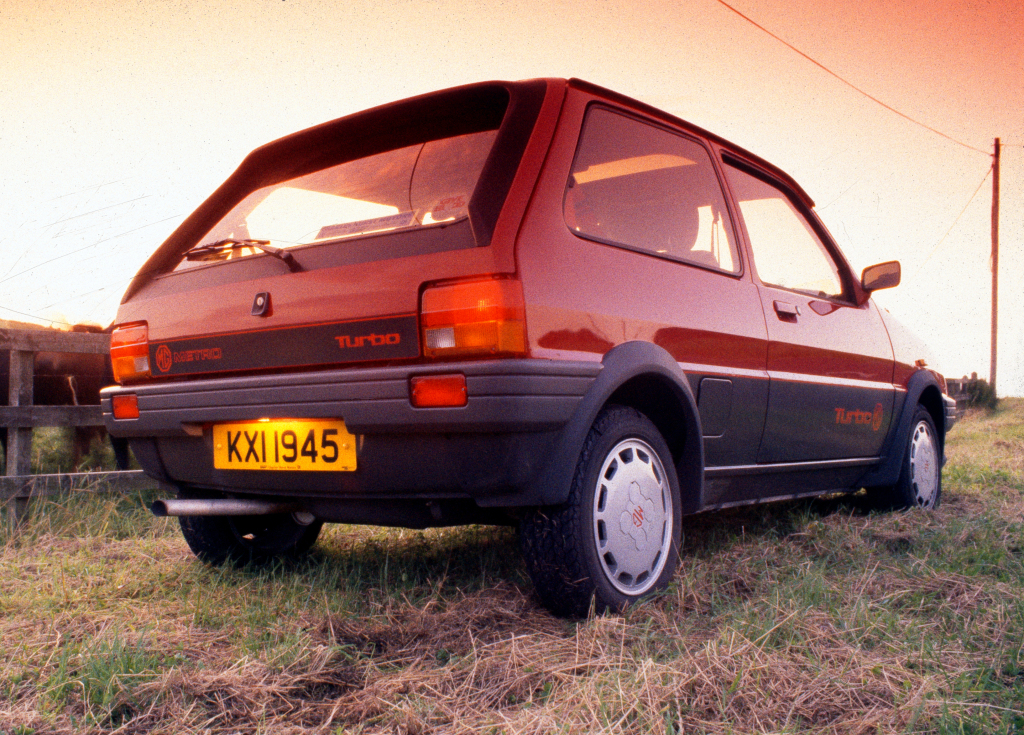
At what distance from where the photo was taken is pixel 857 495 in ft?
15.4

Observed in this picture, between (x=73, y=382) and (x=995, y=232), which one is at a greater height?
(x=995, y=232)

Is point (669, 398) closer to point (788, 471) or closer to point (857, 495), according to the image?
point (788, 471)

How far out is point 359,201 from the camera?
8.71ft

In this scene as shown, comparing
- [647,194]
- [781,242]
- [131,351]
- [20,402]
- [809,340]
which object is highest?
[647,194]

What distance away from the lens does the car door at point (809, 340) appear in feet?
11.2

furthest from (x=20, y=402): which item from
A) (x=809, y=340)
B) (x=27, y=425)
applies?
(x=809, y=340)

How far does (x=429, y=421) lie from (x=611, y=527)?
69 cm

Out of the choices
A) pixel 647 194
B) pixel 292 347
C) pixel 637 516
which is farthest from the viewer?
pixel 647 194

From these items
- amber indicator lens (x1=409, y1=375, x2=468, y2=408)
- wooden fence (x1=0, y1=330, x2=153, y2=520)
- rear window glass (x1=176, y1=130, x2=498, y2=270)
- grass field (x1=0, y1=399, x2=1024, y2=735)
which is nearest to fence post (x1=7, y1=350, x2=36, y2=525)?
wooden fence (x1=0, y1=330, x2=153, y2=520)

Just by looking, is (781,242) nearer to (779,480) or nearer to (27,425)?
(779,480)

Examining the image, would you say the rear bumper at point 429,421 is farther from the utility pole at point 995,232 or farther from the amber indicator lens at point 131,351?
the utility pole at point 995,232

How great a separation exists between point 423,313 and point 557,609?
0.94 m

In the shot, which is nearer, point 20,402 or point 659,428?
point 659,428

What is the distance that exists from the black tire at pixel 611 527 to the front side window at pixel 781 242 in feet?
3.67
